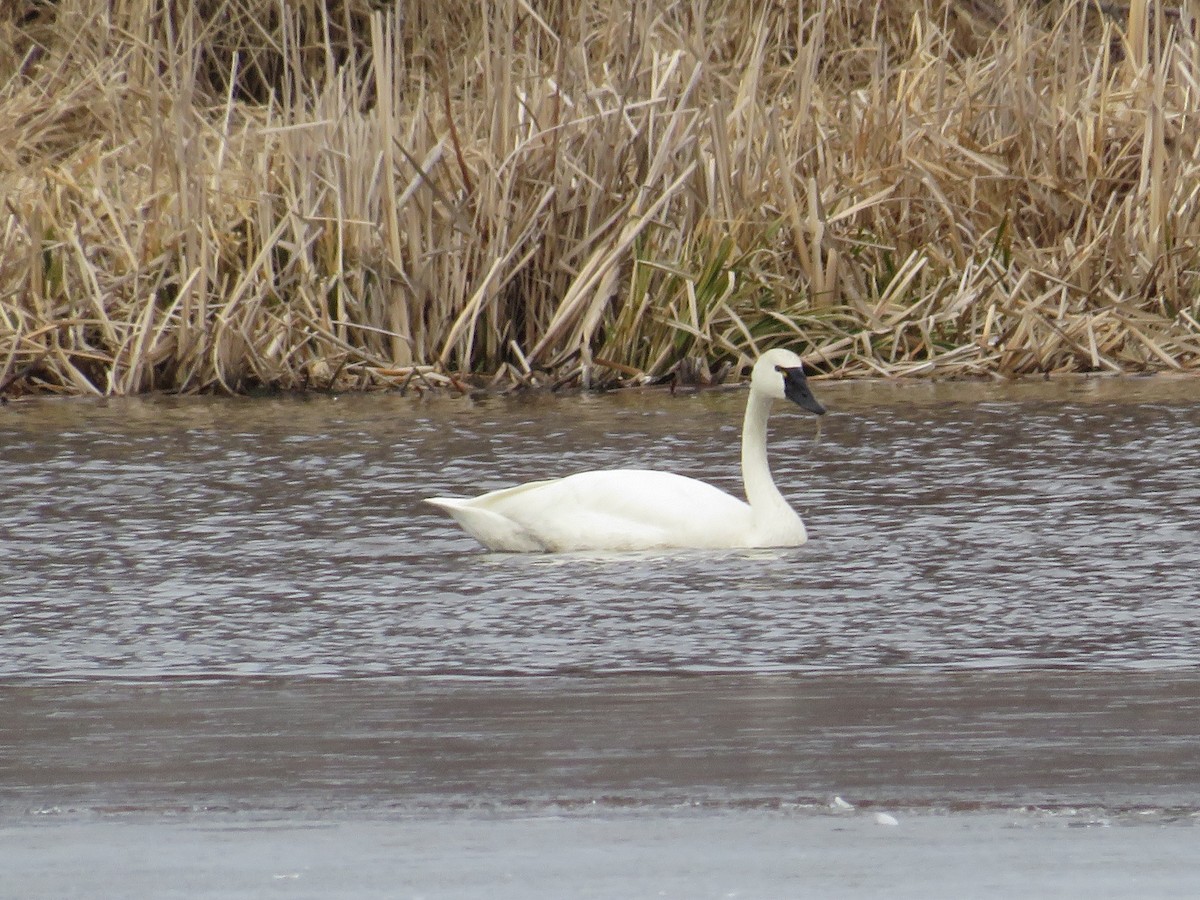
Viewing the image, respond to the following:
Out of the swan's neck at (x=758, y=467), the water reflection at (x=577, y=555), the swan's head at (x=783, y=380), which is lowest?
the water reflection at (x=577, y=555)

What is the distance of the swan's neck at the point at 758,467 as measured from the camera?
7.46 meters

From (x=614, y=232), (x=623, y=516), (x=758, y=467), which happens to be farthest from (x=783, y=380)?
(x=614, y=232)

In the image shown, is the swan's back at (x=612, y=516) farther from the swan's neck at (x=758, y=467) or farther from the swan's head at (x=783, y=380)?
the swan's head at (x=783, y=380)

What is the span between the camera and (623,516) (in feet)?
24.3

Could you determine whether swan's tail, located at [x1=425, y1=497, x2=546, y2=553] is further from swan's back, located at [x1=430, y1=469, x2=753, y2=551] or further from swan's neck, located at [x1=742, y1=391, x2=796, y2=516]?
swan's neck, located at [x1=742, y1=391, x2=796, y2=516]

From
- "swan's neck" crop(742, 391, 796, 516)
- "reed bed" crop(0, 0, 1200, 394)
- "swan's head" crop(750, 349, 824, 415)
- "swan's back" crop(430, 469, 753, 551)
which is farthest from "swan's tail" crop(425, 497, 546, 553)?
"reed bed" crop(0, 0, 1200, 394)

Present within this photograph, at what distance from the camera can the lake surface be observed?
3.74 m

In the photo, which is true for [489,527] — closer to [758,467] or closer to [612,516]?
[612,516]

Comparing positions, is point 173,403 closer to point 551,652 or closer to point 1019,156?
point 1019,156

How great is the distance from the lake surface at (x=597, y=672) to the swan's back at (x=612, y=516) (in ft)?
0.24

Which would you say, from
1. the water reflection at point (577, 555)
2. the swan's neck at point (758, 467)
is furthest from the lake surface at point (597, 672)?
the swan's neck at point (758, 467)

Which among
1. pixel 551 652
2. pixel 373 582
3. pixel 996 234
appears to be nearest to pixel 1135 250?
pixel 996 234

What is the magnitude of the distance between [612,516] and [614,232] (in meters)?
4.32

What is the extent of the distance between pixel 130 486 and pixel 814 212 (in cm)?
424
